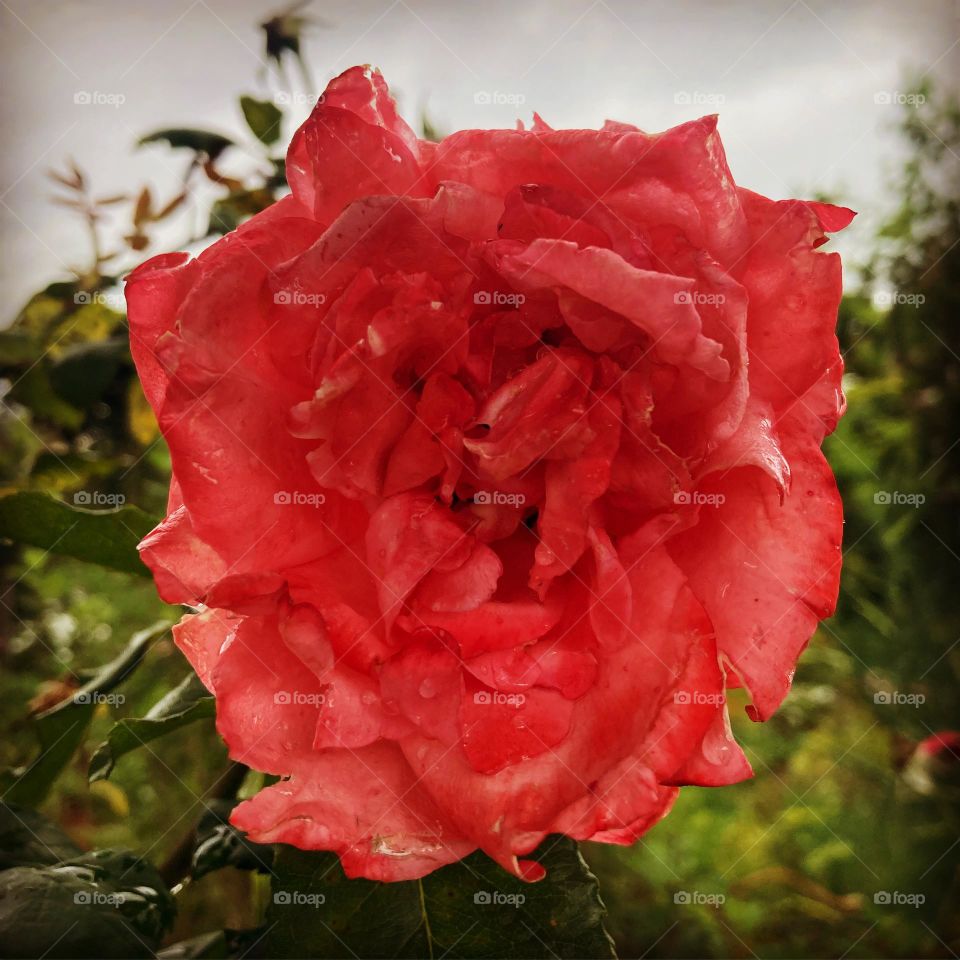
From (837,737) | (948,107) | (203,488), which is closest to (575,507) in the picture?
(203,488)

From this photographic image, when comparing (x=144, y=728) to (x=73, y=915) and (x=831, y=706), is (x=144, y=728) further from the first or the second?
(x=831, y=706)

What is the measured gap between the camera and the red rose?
348mm

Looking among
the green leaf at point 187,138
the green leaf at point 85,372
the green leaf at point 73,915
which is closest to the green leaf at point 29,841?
the green leaf at point 73,915

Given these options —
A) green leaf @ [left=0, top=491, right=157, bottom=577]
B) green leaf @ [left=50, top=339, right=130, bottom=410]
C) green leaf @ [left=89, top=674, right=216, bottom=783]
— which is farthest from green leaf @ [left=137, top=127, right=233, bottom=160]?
green leaf @ [left=89, top=674, right=216, bottom=783]

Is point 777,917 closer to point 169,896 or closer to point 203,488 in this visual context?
point 169,896

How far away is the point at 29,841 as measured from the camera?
1.58 feet

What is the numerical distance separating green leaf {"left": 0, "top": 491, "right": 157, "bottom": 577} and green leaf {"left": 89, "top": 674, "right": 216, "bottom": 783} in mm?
104

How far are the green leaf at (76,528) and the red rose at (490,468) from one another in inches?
6.9

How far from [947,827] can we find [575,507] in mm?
1017

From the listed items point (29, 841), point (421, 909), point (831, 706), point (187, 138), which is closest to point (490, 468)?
Answer: point (421, 909)

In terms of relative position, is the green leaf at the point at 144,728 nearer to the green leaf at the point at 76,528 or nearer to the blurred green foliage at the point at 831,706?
the green leaf at the point at 76,528

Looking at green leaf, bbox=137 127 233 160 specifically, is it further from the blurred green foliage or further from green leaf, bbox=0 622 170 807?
green leaf, bbox=0 622 170 807

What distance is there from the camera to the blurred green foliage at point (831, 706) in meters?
0.92

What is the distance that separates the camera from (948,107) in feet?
4.00
